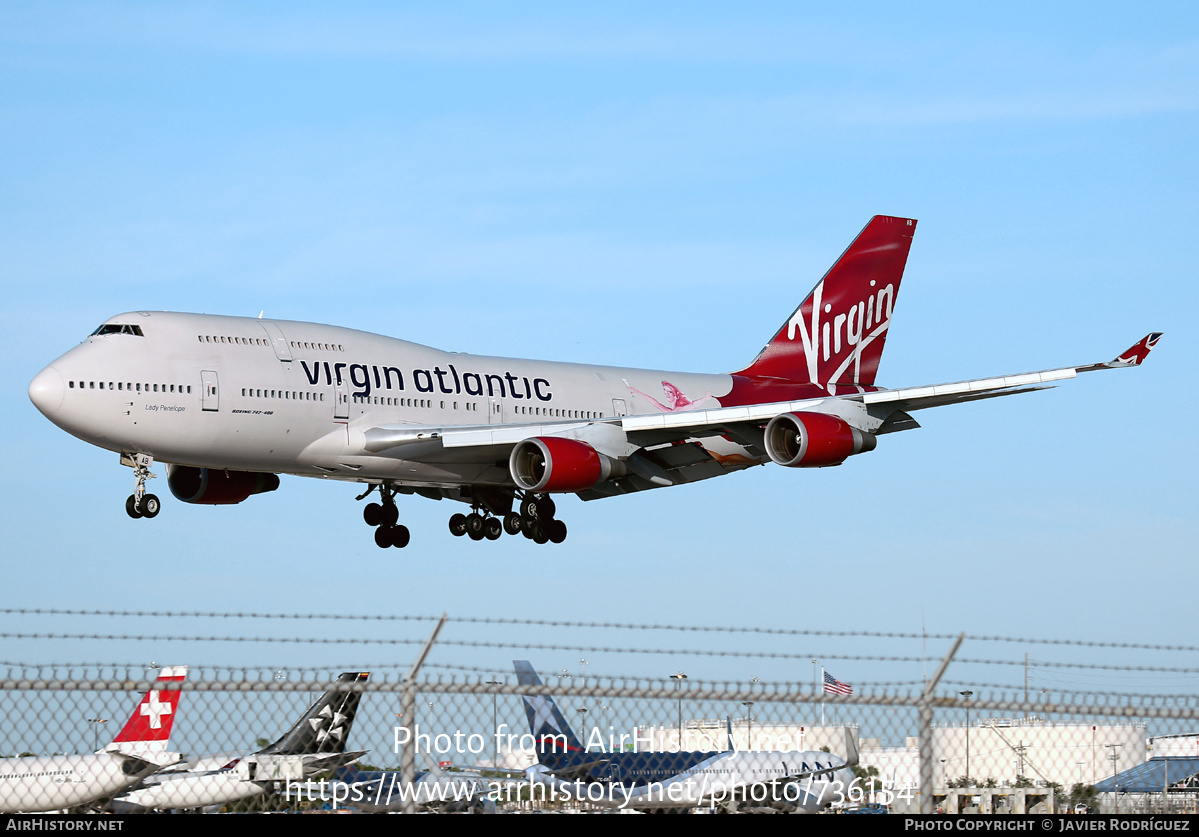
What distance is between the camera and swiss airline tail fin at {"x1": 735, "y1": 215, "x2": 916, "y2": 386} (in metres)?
44.2

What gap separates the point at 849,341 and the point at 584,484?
14.9 meters

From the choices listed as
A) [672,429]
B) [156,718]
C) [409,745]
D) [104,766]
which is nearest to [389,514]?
[672,429]

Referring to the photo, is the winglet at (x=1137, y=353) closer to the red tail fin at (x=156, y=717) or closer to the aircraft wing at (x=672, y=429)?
the aircraft wing at (x=672, y=429)

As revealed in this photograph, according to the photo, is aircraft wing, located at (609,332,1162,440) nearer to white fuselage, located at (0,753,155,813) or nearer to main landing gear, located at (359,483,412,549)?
main landing gear, located at (359,483,412,549)

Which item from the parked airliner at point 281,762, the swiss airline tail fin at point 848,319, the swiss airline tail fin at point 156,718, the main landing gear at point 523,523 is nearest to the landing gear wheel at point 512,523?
the main landing gear at point 523,523

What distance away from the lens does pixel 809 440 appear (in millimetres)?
33781

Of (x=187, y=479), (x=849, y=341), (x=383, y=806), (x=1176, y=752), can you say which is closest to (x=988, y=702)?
(x=383, y=806)

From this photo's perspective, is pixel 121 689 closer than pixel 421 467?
Yes

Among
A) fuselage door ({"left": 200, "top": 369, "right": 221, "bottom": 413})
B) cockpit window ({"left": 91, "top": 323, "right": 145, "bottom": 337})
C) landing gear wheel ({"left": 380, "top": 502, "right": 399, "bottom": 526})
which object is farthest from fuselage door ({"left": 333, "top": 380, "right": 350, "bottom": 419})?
landing gear wheel ({"left": 380, "top": 502, "right": 399, "bottom": 526})

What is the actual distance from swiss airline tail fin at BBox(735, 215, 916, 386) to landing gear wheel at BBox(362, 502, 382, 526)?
11.8 metres

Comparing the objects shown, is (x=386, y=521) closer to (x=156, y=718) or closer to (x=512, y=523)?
(x=512, y=523)

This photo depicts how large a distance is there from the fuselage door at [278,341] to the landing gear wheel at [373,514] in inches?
280
